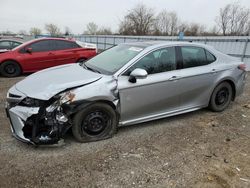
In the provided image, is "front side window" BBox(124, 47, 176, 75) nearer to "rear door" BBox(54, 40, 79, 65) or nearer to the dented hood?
the dented hood

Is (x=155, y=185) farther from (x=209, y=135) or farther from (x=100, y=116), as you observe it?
(x=209, y=135)

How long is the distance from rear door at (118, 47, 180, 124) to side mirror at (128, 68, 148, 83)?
68mm

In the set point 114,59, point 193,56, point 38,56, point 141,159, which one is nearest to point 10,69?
point 38,56

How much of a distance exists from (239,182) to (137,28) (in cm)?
4154

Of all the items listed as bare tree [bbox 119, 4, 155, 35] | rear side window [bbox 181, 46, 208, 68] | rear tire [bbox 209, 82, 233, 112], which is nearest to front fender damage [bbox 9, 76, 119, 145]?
rear side window [bbox 181, 46, 208, 68]

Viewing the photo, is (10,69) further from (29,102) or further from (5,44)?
(29,102)

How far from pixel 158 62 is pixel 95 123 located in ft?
5.08

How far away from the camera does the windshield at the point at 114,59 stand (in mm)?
3676

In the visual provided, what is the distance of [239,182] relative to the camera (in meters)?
2.64

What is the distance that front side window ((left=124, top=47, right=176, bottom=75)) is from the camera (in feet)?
12.1

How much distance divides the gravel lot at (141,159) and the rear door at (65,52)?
4773mm

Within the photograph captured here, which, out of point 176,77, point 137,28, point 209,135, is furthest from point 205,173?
point 137,28

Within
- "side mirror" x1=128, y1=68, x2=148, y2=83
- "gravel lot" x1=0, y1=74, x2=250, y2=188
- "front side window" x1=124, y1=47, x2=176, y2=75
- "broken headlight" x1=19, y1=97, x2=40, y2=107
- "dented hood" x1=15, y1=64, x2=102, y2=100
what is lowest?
"gravel lot" x1=0, y1=74, x2=250, y2=188

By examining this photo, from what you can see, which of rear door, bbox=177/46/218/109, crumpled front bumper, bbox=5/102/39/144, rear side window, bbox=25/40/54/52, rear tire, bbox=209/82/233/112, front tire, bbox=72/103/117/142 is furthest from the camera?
rear side window, bbox=25/40/54/52
